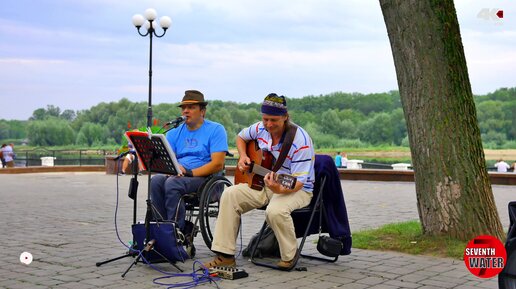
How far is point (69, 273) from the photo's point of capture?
20.1 ft

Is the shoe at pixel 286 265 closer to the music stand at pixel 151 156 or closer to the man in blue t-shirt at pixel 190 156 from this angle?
the music stand at pixel 151 156

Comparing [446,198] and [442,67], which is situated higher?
[442,67]

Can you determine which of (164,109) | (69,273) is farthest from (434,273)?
(164,109)

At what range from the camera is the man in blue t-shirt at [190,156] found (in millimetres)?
6910

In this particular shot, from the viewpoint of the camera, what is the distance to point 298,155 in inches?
247

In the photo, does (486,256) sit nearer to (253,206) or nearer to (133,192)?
(253,206)

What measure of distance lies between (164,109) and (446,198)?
48.9 metres

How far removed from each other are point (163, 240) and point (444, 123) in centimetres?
296

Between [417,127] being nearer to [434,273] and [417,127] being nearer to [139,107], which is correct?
[434,273]

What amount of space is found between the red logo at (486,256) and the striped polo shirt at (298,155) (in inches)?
69.7

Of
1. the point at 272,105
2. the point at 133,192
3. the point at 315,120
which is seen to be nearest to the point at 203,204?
the point at 133,192

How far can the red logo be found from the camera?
4262mm

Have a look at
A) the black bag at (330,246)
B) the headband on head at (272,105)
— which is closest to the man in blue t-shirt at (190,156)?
the headband on head at (272,105)

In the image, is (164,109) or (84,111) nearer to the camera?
(164,109)
